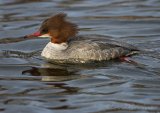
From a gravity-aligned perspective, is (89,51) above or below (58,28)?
below

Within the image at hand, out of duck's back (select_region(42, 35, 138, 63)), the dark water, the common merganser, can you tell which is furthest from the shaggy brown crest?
the dark water

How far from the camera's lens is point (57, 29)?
43.2 feet

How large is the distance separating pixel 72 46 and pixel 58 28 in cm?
43

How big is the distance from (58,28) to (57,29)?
0.03 m

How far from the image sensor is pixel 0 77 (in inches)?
476

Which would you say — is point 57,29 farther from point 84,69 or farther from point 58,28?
point 84,69

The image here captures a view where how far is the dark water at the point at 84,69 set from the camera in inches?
405

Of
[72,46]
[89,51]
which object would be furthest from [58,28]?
[89,51]

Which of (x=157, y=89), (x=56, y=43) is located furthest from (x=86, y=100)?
(x=56, y=43)

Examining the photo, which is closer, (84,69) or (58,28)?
(84,69)

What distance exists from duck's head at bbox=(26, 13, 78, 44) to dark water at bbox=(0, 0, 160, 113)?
0.53 meters

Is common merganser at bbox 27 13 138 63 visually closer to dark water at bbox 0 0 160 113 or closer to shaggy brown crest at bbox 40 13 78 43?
shaggy brown crest at bbox 40 13 78 43

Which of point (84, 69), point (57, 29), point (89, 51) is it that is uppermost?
point (57, 29)

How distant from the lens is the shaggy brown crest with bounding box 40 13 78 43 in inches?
515
